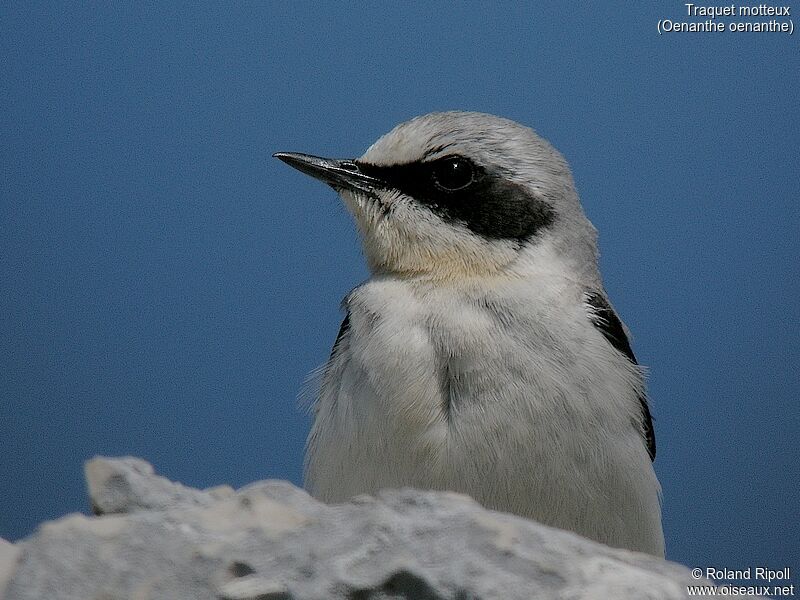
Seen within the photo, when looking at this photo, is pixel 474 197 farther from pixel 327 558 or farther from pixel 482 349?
pixel 327 558

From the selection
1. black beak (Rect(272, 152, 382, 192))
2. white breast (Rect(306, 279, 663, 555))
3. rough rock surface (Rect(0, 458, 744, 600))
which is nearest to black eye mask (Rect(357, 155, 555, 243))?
black beak (Rect(272, 152, 382, 192))

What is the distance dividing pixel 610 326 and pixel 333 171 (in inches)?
45.8

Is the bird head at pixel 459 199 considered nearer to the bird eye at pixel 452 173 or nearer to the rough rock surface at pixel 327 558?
the bird eye at pixel 452 173

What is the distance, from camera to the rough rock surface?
1571mm

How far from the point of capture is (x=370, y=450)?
2.76 metres

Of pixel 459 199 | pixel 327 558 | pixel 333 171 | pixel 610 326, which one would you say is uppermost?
pixel 333 171

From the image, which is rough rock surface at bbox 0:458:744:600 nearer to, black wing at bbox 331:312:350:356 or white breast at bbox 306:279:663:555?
white breast at bbox 306:279:663:555

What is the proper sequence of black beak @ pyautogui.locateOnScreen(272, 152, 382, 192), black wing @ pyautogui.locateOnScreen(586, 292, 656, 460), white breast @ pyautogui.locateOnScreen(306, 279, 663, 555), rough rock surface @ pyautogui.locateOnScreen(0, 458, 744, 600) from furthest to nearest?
black beak @ pyautogui.locateOnScreen(272, 152, 382, 192)
black wing @ pyautogui.locateOnScreen(586, 292, 656, 460)
white breast @ pyautogui.locateOnScreen(306, 279, 663, 555)
rough rock surface @ pyautogui.locateOnScreen(0, 458, 744, 600)

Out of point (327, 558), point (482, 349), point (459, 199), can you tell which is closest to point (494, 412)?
point (482, 349)

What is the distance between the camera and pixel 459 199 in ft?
10.5

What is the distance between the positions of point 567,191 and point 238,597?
7.28 feet

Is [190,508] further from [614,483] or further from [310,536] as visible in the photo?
[614,483]

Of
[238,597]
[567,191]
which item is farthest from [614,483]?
[238,597]

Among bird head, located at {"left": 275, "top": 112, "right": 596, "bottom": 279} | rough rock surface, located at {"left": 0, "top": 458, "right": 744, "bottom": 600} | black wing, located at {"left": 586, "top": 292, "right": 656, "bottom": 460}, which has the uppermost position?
bird head, located at {"left": 275, "top": 112, "right": 596, "bottom": 279}
